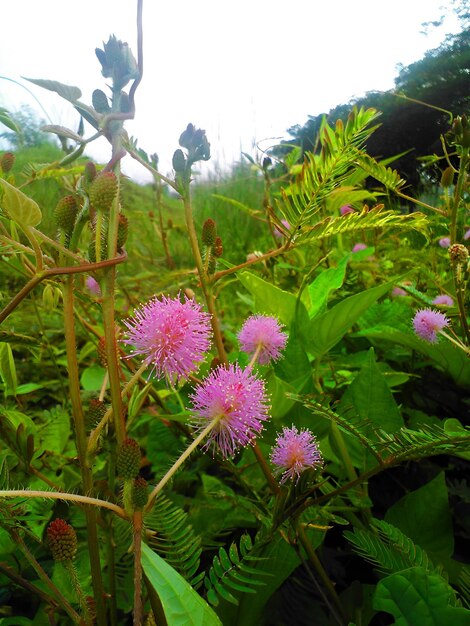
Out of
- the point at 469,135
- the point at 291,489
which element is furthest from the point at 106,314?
the point at 469,135

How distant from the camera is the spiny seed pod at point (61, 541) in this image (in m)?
0.33

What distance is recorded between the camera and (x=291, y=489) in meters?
0.37

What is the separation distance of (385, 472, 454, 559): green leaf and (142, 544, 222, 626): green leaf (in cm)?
32

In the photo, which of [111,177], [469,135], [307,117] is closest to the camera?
[111,177]

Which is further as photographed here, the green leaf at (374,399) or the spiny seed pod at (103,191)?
the green leaf at (374,399)

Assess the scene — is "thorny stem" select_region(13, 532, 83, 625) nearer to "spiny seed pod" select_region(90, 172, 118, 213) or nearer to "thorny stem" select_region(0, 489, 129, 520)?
"thorny stem" select_region(0, 489, 129, 520)

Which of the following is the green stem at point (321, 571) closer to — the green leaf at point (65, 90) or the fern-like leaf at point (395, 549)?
the fern-like leaf at point (395, 549)

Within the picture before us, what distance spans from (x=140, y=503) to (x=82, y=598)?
0.11 metres

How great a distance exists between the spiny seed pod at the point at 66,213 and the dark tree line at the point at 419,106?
608 mm

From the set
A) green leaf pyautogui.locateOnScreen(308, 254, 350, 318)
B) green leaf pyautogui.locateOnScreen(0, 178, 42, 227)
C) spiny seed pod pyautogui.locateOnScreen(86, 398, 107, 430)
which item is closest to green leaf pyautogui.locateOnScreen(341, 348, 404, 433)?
green leaf pyautogui.locateOnScreen(308, 254, 350, 318)

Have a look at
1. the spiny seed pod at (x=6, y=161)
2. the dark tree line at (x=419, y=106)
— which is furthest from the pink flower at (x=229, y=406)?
the dark tree line at (x=419, y=106)

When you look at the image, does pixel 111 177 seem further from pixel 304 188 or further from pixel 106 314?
pixel 304 188

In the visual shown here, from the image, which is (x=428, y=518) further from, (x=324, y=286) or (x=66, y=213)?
(x=66, y=213)

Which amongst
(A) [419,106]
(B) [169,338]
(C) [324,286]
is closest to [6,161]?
(B) [169,338]
